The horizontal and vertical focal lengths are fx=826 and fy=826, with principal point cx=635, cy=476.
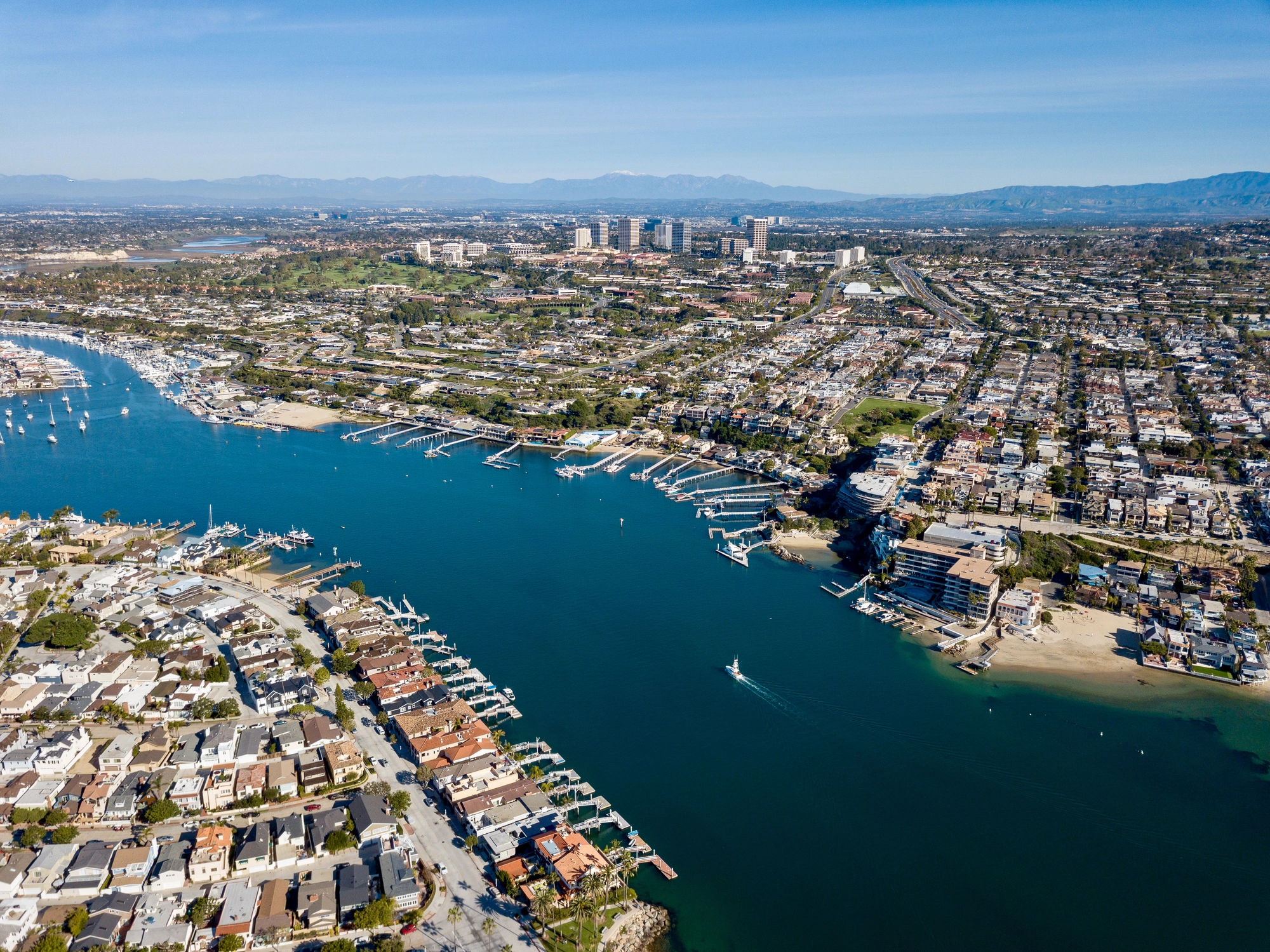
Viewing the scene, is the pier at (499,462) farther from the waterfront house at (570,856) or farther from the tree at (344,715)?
the waterfront house at (570,856)

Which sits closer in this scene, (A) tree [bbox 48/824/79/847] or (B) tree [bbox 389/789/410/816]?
(A) tree [bbox 48/824/79/847]

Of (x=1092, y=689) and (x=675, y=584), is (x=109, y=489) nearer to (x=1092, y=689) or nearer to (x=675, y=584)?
(x=675, y=584)

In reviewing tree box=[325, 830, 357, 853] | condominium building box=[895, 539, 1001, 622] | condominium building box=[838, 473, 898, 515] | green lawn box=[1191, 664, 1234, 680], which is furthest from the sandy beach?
green lawn box=[1191, 664, 1234, 680]

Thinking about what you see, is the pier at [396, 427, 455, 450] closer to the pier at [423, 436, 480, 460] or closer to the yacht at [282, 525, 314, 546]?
the pier at [423, 436, 480, 460]

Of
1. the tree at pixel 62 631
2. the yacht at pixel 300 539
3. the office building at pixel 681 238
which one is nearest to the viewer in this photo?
the tree at pixel 62 631

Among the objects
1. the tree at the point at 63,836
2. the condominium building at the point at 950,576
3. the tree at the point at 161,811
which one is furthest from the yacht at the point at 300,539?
the condominium building at the point at 950,576

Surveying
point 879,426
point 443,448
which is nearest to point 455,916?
point 443,448
